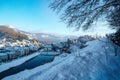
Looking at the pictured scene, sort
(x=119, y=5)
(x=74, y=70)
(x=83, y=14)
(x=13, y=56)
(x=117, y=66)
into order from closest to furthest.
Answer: (x=119, y=5)
(x=83, y=14)
(x=74, y=70)
(x=117, y=66)
(x=13, y=56)

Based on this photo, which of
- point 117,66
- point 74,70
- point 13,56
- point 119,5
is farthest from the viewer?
point 13,56

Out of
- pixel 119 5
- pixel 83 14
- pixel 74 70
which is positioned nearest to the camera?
pixel 119 5

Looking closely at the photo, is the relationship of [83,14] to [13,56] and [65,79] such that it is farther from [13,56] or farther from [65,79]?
[13,56]

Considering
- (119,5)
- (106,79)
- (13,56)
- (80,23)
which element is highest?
(119,5)

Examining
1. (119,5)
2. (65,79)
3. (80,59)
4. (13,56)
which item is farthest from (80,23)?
(13,56)

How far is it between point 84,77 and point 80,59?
239 cm

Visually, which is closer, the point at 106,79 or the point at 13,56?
the point at 106,79

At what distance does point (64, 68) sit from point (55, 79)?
1.24m

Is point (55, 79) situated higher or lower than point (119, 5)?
lower

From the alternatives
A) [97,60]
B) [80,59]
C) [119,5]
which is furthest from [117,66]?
[119,5]

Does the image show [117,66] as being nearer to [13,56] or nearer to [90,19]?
[90,19]

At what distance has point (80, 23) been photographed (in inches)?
271

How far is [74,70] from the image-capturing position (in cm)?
754

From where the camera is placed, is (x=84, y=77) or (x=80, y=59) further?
(x=80, y=59)
